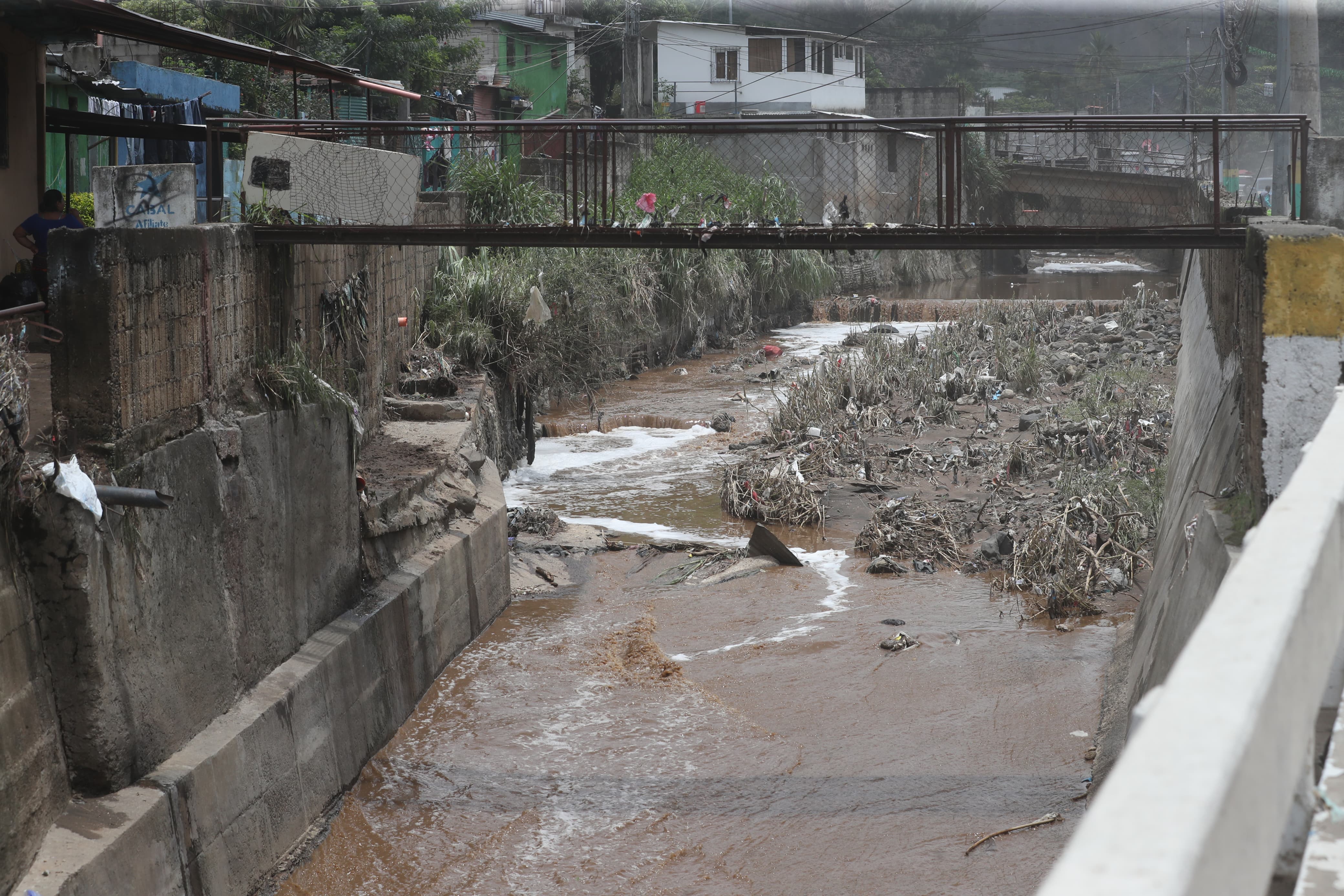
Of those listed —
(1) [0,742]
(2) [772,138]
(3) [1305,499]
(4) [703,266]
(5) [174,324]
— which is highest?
(2) [772,138]

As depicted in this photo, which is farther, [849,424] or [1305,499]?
[849,424]

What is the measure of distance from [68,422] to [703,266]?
20607 mm

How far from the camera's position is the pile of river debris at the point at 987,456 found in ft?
40.4

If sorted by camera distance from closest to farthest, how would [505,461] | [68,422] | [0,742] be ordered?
[0,742], [68,422], [505,461]

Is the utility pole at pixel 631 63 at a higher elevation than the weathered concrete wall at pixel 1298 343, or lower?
higher

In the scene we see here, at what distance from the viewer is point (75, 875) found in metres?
5.56

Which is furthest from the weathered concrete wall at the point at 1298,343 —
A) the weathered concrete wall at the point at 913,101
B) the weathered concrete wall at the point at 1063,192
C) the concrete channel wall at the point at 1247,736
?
the weathered concrete wall at the point at 913,101

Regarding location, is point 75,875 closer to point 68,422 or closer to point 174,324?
point 68,422

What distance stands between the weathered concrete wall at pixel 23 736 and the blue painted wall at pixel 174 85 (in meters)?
14.6

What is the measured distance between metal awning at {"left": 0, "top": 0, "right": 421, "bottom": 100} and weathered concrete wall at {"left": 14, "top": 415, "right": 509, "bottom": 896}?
151 inches

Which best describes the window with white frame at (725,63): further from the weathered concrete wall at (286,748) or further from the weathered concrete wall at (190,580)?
the weathered concrete wall at (190,580)

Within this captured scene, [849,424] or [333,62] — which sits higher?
[333,62]

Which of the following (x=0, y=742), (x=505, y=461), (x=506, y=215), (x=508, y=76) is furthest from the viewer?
(x=508, y=76)

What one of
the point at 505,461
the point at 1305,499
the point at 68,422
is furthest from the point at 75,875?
the point at 505,461
